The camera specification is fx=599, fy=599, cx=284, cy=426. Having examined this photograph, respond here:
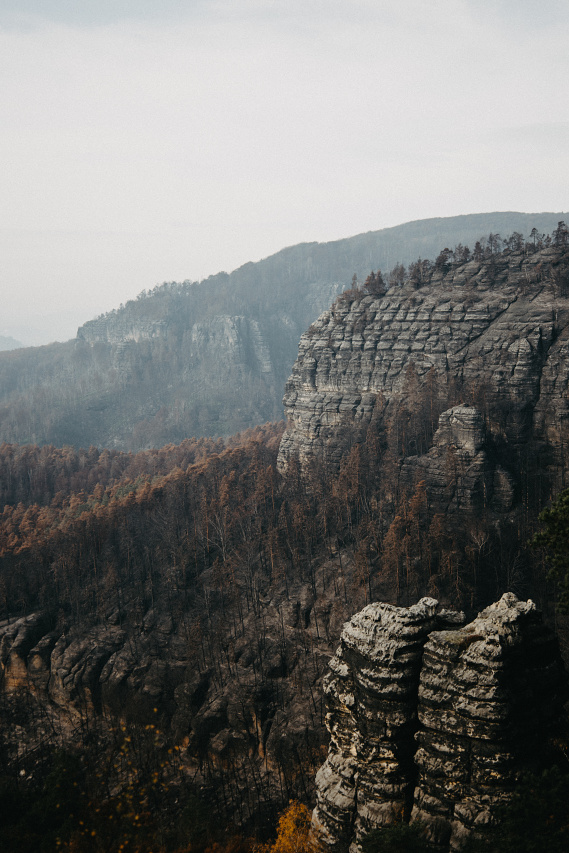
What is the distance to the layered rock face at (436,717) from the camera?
62.5ft

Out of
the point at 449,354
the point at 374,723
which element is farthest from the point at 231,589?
the point at 374,723

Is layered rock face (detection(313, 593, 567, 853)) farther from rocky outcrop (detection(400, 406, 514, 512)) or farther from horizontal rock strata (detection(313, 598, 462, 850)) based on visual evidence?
rocky outcrop (detection(400, 406, 514, 512))

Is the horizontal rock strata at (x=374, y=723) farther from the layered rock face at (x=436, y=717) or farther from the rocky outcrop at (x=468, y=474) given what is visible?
the rocky outcrop at (x=468, y=474)

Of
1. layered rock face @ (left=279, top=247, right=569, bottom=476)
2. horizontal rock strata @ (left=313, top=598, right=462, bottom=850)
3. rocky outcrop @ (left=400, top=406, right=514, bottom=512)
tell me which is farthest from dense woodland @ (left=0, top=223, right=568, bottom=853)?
horizontal rock strata @ (left=313, top=598, right=462, bottom=850)

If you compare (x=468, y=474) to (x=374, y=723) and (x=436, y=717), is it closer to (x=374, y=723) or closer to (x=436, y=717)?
(x=374, y=723)

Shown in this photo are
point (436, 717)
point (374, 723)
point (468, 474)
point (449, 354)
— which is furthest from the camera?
point (449, 354)

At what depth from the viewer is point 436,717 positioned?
65.5 feet

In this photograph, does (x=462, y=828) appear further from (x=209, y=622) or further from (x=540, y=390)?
(x=540, y=390)

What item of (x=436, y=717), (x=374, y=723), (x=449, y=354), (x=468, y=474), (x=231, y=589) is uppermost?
(x=449, y=354)

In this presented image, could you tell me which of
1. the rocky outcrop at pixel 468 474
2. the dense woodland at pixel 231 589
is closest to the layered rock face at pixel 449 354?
the dense woodland at pixel 231 589

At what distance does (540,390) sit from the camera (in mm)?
57219

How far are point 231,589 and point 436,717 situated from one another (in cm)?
3824

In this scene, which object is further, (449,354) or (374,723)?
(449,354)

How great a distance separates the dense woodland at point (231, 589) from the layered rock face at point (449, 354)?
228cm
